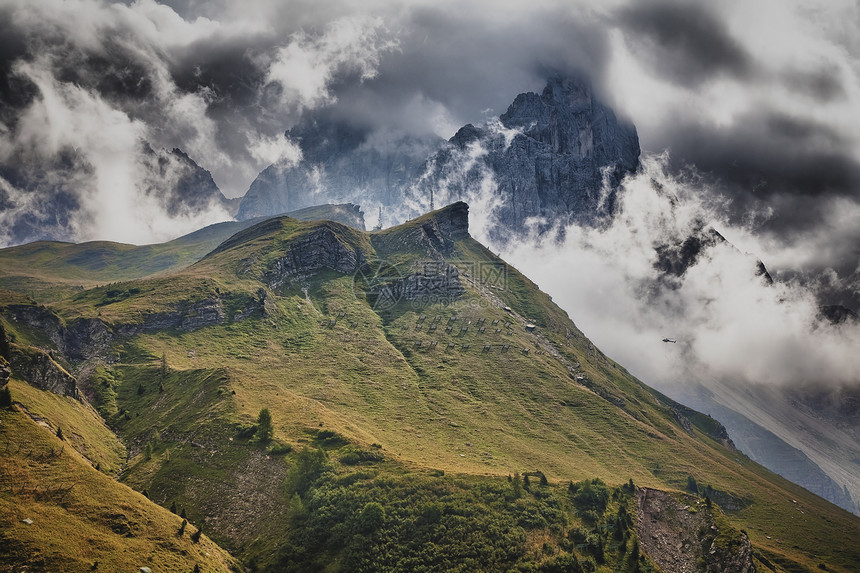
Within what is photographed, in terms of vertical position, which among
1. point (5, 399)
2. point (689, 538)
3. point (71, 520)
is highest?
point (689, 538)

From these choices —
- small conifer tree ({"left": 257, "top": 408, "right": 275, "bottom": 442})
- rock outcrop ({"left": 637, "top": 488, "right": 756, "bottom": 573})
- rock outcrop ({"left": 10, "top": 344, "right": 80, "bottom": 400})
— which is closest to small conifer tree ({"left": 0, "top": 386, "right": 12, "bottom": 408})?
rock outcrop ({"left": 10, "top": 344, "right": 80, "bottom": 400})

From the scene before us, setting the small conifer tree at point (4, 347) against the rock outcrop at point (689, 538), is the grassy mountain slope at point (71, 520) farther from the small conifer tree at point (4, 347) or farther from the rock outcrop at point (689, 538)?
the rock outcrop at point (689, 538)

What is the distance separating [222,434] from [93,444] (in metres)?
38.5

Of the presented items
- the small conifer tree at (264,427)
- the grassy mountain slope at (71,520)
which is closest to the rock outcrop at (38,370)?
the grassy mountain slope at (71,520)

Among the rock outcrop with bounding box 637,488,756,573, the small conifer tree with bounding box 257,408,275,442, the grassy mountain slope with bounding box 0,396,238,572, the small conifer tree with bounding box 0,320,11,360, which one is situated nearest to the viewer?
the grassy mountain slope with bounding box 0,396,238,572

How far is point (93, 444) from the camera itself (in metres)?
148

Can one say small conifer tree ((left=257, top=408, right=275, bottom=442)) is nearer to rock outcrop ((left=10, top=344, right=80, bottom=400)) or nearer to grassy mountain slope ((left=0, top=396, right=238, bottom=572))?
grassy mountain slope ((left=0, top=396, right=238, bottom=572))

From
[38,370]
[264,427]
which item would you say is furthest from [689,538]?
[38,370]

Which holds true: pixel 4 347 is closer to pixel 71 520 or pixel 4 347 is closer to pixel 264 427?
pixel 264 427

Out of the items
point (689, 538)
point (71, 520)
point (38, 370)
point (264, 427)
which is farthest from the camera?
point (264, 427)

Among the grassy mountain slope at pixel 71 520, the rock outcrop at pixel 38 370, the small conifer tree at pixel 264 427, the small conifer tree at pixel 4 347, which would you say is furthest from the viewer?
the small conifer tree at pixel 264 427

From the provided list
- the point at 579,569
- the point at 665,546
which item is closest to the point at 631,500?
the point at 665,546

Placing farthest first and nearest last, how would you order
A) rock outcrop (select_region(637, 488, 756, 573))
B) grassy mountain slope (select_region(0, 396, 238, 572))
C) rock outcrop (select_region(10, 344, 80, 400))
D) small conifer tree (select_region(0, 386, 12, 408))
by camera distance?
rock outcrop (select_region(10, 344, 80, 400)) < rock outcrop (select_region(637, 488, 756, 573)) < small conifer tree (select_region(0, 386, 12, 408)) < grassy mountain slope (select_region(0, 396, 238, 572))

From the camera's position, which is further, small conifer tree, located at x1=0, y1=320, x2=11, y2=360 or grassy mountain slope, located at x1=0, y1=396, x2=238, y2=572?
small conifer tree, located at x1=0, y1=320, x2=11, y2=360
